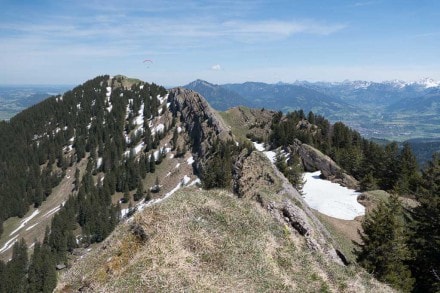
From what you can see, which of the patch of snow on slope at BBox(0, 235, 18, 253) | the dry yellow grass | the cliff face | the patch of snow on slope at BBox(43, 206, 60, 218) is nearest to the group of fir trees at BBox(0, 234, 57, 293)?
the patch of snow on slope at BBox(0, 235, 18, 253)

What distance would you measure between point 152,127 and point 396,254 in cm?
15844

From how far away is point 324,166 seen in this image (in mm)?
73375

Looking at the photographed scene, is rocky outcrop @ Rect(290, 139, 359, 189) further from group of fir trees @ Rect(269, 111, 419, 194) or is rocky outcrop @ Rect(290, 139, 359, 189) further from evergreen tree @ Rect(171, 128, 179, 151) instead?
evergreen tree @ Rect(171, 128, 179, 151)

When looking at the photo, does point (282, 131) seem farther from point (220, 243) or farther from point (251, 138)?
point (220, 243)

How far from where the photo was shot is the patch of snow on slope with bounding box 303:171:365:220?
51.5 metres

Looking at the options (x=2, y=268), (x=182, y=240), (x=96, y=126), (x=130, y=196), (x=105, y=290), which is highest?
(x=182, y=240)

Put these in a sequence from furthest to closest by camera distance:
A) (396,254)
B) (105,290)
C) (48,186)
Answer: (48,186) < (396,254) < (105,290)

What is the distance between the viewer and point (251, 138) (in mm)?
132000

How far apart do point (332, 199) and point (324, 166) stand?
56.3 ft

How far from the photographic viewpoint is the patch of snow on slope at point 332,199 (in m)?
51.5

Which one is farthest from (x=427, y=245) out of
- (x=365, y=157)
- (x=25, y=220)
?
(x=25, y=220)

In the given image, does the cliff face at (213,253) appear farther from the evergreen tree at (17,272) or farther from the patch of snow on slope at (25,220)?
the patch of snow on slope at (25,220)

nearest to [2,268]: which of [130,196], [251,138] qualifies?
[130,196]

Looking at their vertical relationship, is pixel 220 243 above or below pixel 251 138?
above
